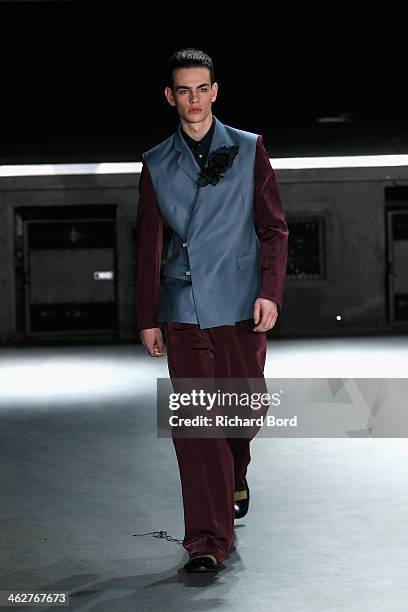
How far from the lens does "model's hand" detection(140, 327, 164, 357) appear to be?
3.47 metres

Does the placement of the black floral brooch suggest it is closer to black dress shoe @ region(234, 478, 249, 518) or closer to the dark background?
black dress shoe @ region(234, 478, 249, 518)

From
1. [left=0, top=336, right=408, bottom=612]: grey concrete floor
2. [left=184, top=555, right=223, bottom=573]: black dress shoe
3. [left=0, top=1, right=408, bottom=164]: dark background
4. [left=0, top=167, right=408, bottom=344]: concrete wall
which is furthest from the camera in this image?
[left=0, top=167, right=408, bottom=344]: concrete wall

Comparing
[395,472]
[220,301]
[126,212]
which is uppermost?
[126,212]

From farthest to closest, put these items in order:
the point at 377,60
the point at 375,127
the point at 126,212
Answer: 1. the point at 126,212
2. the point at 375,127
3. the point at 377,60

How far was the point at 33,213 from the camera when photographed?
17078 mm

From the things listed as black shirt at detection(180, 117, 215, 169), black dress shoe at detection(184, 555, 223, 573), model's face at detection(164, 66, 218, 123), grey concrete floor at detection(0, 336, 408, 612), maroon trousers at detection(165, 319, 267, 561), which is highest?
model's face at detection(164, 66, 218, 123)

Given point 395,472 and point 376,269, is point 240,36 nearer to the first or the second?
point 395,472

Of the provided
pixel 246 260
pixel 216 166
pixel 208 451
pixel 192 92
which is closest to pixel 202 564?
pixel 208 451

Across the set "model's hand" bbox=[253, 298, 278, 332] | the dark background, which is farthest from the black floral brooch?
the dark background

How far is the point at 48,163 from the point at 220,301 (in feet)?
42.0

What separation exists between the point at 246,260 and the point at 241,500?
98 centimetres

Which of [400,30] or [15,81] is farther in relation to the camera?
[15,81]

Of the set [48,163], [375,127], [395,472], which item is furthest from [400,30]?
[48,163]

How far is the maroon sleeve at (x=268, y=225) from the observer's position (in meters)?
3.39
